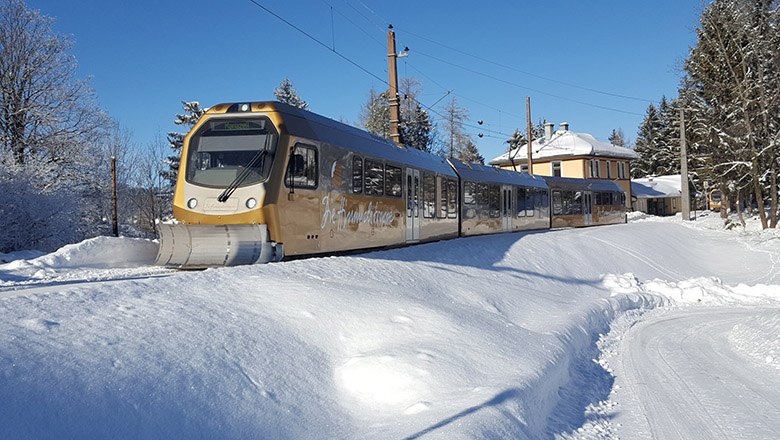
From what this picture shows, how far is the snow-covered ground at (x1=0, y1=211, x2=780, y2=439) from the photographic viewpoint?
4344 millimetres

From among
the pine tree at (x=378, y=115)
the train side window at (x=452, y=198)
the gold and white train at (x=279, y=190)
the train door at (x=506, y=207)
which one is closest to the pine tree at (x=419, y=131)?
the pine tree at (x=378, y=115)

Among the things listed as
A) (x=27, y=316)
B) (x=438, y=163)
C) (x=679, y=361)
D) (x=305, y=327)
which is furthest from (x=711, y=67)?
(x=27, y=316)

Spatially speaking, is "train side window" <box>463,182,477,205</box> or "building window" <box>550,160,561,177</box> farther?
"building window" <box>550,160,561,177</box>

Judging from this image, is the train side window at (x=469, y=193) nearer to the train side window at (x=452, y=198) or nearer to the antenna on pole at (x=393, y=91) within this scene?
the train side window at (x=452, y=198)

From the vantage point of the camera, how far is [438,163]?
19828 millimetres

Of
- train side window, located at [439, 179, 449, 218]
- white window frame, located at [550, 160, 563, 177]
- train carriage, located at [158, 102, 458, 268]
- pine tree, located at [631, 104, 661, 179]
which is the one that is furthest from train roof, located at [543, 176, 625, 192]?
pine tree, located at [631, 104, 661, 179]

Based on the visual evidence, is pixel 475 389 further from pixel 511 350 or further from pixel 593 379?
pixel 593 379

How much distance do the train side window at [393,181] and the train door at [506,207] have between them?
1069 centimetres

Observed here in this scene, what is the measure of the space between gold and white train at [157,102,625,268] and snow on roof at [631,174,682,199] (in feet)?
187

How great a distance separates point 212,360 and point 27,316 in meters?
1.63

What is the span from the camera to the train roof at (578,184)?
31.8 m

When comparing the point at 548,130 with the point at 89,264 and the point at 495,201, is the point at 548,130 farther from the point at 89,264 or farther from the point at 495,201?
the point at 89,264

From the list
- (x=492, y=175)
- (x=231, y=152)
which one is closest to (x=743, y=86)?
(x=492, y=175)

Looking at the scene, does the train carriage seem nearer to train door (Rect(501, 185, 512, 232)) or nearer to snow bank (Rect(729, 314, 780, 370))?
snow bank (Rect(729, 314, 780, 370))
